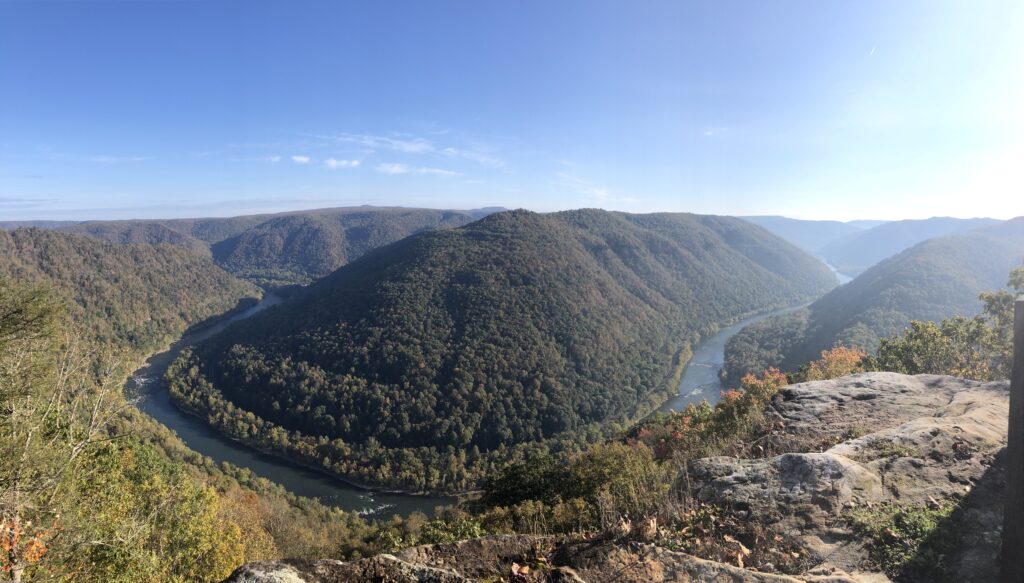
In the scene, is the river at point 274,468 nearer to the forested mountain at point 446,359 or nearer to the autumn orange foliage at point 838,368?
the forested mountain at point 446,359

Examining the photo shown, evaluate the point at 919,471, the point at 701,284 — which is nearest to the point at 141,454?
the point at 919,471

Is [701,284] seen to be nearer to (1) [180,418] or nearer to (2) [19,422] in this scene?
(1) [180,418]

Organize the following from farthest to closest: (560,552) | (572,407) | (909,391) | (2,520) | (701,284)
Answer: (701,284), (572,407), (909,391), (2,520), (560,552)

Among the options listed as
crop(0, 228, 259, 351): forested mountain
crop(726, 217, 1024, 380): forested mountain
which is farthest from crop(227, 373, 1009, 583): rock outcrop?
crop(0, 228, 259, 351): forested mountain

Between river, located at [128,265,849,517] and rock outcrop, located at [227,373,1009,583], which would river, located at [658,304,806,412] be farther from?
rock outcrop, located at [227,373,1009,583]

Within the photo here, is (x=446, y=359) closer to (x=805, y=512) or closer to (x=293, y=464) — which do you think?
(x=293, y=464)

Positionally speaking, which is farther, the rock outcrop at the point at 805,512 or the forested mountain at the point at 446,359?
the forested mountain at the point at 446,359

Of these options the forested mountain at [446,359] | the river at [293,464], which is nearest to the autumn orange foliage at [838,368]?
the river at [293,464]
